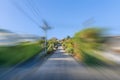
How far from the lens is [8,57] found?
61.2 ft

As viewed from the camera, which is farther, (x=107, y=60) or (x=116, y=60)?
(x=107, y=60)

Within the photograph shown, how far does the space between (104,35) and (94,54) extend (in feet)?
8.86

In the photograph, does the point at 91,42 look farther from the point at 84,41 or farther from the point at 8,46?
the point at 8,46

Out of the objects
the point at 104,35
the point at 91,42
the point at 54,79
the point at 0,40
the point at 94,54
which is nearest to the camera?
the point at 54,79

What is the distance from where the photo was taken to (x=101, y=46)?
70.2 feet

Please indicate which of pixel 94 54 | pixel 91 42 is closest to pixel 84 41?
pixel 91 42

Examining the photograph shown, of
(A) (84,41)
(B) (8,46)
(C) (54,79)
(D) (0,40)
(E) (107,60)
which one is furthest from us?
(A) (84,41)

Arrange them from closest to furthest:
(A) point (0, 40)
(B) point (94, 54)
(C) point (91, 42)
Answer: (A) point (0, 40) → (B) point (94, 54) → (C) point (91, 42)

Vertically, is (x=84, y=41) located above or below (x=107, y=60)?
above

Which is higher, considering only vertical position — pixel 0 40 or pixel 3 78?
pixel 0 40

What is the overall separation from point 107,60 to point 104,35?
2760 millimetres

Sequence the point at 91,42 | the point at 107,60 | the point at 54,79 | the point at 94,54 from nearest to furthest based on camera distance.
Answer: the point at 54,79 < the point at 107,60 < the point at 94,54 < the point at 91,42

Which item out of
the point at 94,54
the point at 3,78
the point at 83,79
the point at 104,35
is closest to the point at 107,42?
the point at 104,35

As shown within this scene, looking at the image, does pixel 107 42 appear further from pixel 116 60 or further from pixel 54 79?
pixel 54 79
